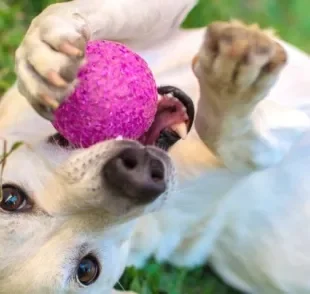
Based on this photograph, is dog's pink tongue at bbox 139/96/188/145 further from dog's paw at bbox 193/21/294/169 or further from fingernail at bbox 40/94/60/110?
fingernail at bbox 40/94/60/110

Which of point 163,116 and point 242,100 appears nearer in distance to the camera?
point 242,100

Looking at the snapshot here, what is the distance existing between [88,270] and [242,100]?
52 cm

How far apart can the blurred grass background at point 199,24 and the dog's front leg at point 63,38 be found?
2.35 feet

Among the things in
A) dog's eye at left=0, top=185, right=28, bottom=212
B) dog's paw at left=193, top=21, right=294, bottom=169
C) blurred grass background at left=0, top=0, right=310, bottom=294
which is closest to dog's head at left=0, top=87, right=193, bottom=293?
dog's eye at left=0, top=185, right=28, bottom=212

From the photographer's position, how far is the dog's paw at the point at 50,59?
1.37 meters

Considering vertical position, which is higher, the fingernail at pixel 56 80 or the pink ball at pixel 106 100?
the fingernail at pixel 56 80

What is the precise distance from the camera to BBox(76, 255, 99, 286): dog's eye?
61.3 inches

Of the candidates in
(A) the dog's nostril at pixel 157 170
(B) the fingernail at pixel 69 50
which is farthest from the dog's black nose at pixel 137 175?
(B) the fingernail at pixel 69 50

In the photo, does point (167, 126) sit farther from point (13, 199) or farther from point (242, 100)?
point (13, 199)

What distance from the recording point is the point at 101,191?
1.40 metres

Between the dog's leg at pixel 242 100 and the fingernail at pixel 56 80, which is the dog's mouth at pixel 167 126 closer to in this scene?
the dog's leg at pixel 242 100

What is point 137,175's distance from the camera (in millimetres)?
1356

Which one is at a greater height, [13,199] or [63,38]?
[63,38]

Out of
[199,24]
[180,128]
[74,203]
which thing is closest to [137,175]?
[74,203]
